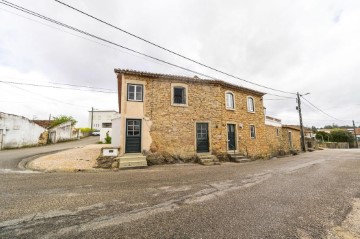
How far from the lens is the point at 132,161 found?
10414 mm

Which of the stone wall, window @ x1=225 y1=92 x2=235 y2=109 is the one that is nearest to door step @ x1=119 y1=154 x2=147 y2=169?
the stone wall

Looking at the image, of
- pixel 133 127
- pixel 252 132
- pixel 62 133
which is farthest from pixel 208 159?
pixel 62 133

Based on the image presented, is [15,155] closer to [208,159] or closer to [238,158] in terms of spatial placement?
[208,159]

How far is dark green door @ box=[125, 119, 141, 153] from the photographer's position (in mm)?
11391

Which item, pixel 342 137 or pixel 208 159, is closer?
pixel 208 159

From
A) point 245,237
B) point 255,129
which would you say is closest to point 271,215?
point 245,237

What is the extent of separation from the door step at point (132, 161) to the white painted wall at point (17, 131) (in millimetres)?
16071

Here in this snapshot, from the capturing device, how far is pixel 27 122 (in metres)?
20.7

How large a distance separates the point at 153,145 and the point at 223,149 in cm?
564

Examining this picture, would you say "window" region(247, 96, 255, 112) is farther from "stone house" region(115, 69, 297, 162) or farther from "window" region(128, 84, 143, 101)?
"window" region(128, 84, 143, 101)

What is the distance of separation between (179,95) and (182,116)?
5.45ft

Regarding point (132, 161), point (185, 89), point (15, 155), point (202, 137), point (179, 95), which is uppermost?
point (185, 89)

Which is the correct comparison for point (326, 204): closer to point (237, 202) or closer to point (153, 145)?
point (237, 202)

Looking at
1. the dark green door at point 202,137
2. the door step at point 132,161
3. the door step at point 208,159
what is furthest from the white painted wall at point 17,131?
the door step at point 208,159
